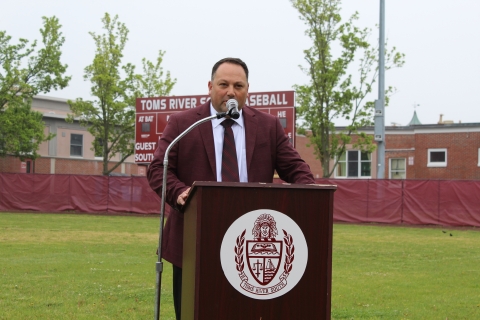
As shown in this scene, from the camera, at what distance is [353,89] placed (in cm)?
3916

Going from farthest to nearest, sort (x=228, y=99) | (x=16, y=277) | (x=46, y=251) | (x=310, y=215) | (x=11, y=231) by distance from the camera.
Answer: (x=11, y=231), (x=46, y=251), (x=16, y=277), (x=228, y=99), (x=310, y=215)

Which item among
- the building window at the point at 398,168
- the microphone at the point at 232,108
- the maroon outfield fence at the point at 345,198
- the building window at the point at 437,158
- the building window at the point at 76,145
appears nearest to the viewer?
the microphone at the point at 232,108

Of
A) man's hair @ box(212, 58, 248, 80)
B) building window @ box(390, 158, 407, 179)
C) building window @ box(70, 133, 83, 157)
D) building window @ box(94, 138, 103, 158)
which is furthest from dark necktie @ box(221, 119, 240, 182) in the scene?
building window @ box(70, 133, 83, 157)

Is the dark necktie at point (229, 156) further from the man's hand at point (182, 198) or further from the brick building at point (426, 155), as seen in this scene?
the brick building at point (426, 155)

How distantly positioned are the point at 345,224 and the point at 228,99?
91.1 feet

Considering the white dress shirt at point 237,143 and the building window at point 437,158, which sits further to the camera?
the building window at point 437,158

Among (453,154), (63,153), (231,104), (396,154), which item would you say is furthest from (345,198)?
(231,104)

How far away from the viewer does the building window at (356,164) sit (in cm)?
5141

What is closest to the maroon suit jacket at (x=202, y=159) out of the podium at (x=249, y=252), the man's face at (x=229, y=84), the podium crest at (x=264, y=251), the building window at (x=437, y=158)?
the man's face at (x=229, y=84)

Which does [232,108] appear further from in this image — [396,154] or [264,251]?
[396,154]

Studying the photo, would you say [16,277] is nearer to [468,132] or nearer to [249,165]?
[249,165]

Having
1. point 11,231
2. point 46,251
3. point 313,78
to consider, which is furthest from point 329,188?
point 313,78

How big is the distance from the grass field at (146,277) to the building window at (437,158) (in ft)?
88.6

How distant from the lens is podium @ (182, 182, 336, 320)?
Answer: 3.57 meters
